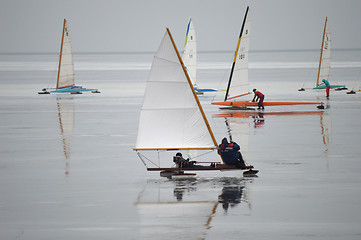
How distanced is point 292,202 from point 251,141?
14746 millimetres

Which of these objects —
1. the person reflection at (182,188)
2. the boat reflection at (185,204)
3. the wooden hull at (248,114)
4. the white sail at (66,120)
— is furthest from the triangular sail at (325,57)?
the person reflection at (182,188)

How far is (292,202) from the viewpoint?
2334 centimetres

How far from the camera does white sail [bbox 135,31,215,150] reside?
1110 inches

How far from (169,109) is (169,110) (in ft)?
0.14

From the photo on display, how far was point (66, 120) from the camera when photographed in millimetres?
50500

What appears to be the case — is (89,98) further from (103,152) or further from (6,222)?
(6,222)

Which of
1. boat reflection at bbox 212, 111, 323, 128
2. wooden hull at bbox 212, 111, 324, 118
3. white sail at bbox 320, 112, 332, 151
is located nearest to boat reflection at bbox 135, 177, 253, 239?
white sail at bbox 320, 112, 332, 151

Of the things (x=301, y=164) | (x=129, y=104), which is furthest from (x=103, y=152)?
(x=129, y=104)

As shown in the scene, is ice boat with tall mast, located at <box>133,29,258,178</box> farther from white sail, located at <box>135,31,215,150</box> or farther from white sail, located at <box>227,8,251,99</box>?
white sail, located at <box>227,8,251,99</box>

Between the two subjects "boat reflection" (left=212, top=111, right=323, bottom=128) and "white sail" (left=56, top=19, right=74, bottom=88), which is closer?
"boat reflection" (left=212, top=111, right=323, bottom=128)

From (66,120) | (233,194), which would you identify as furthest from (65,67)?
(233,194)

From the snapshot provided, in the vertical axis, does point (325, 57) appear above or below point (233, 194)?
above

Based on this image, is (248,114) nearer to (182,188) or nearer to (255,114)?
(255,114)

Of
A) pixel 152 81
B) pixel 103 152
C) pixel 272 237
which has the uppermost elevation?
pixel 152 81
